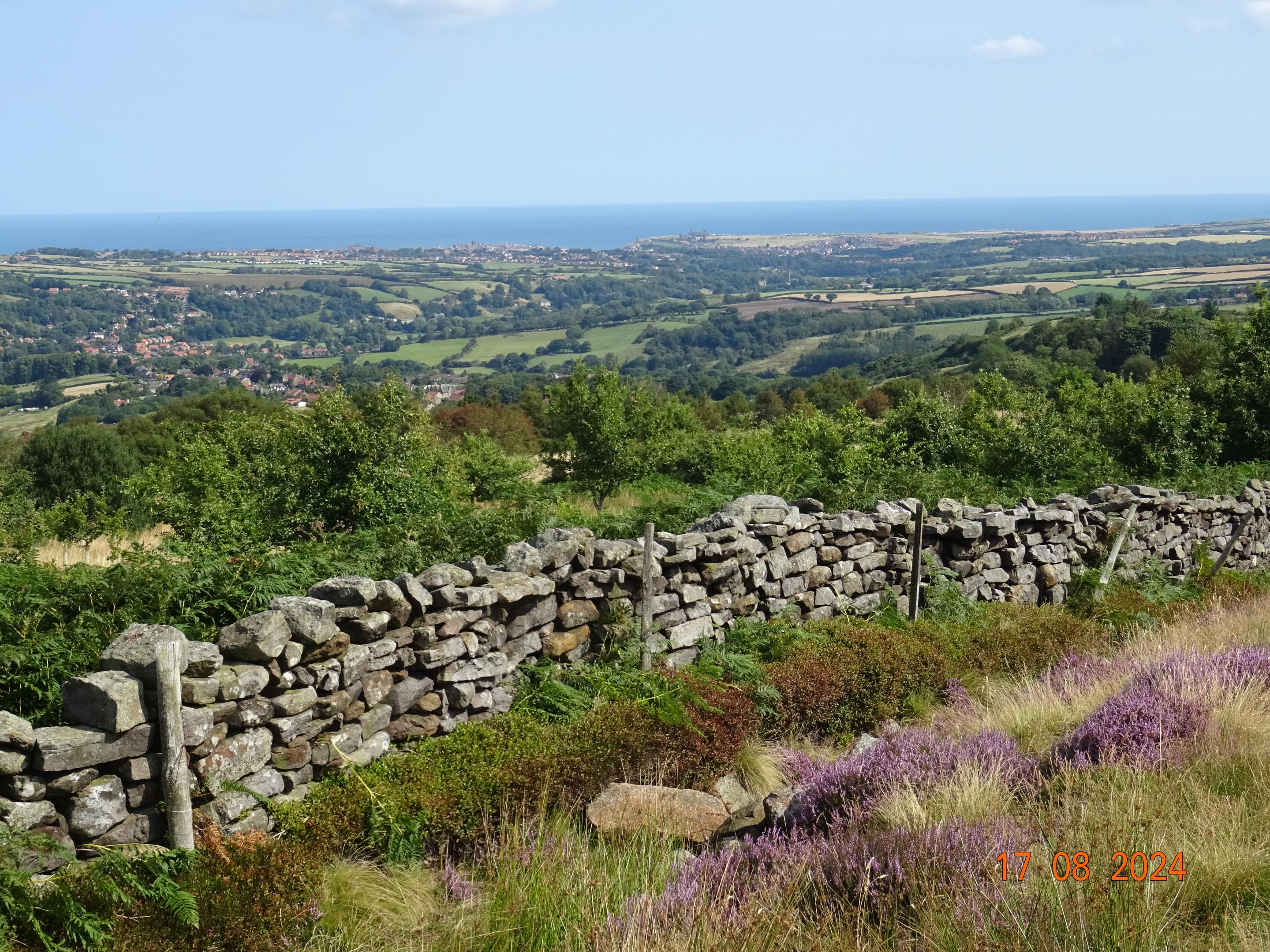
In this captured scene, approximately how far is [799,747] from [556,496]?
9.81m

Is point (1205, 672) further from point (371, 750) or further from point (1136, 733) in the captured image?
point (371, 750)

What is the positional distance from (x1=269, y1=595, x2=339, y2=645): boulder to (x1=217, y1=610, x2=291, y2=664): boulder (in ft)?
0.41

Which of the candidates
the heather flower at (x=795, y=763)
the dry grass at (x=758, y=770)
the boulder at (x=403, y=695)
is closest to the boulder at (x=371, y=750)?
the boulder at (x=403, y=695)

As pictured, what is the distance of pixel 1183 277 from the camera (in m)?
152

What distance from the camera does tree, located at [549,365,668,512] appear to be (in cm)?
2528

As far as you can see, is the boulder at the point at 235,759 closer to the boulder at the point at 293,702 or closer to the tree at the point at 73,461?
the boulder at the point at 293,702

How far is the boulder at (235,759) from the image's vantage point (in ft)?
19.1

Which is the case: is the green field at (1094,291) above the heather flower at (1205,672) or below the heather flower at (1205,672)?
above

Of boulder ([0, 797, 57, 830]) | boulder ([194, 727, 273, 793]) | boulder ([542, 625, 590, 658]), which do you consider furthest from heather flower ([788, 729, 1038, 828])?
boulder ([0, 797, 57, 830])

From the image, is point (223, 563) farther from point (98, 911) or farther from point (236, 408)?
point (236, 408)

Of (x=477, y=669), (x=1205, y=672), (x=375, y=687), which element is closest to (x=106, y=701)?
(x=375, y=687)

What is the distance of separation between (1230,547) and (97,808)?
1454cm

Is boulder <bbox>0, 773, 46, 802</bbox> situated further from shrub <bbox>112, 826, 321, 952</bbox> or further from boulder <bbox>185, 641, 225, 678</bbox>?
boulder <bbox>185, 641, 225, 678</bbox>

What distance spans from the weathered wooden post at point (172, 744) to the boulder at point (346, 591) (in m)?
1.46
